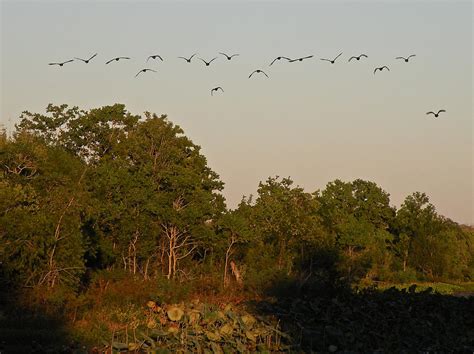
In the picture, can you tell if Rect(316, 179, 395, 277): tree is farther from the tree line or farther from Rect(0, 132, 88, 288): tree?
Rect(0, 132, 88, 288): tree

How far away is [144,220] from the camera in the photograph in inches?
1738

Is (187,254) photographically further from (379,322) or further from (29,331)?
(379,322)

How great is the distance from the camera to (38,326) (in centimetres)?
2305

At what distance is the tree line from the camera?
1227 inches

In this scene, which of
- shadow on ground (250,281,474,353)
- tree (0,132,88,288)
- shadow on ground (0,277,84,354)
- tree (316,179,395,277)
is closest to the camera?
shadow on ground (0,277,84,354)

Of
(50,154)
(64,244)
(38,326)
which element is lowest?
(38,326)

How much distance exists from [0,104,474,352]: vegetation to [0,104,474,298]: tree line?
94 mm

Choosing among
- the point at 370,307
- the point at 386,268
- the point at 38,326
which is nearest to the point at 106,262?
the point at 38,326

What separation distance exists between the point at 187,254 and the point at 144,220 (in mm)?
3721

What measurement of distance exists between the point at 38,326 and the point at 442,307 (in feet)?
40.2

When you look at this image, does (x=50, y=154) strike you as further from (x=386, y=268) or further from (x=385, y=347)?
(x=386, y=268)

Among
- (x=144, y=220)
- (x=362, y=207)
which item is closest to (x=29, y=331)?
(x=144, y=220)

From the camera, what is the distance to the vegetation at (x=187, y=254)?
62.1 ft

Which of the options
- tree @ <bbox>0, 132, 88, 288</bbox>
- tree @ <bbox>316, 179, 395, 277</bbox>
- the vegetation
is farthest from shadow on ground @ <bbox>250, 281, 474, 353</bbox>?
tree @ <bbox>316, 179, 395, 277</bbox>
